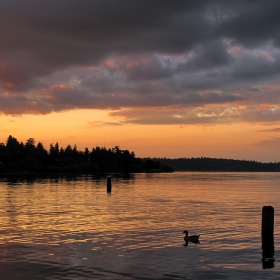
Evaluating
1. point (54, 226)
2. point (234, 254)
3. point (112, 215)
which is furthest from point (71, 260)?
point (112, 215)

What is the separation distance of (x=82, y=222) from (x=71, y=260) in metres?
15.3

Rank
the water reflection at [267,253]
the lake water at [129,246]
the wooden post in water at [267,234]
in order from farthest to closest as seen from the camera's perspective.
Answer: the wooden post in water at [267,234] < the water reflection at [267,253] < the lake water at [129,246]

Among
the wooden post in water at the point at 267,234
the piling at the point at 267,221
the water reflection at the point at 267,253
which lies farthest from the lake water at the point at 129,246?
the piling at the point at 267,221

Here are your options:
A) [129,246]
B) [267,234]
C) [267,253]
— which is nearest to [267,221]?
[267,234]

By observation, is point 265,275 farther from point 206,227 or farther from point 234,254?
point 206,227

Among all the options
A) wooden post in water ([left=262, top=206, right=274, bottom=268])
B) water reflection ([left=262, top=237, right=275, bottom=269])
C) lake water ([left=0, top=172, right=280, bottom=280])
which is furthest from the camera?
wooden post in water ([left=262, top=206, right=274, bottom=268])

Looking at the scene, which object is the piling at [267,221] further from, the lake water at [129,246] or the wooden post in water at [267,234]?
the lake water at [129,246]

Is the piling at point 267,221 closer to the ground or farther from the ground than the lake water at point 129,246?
farther from the ground

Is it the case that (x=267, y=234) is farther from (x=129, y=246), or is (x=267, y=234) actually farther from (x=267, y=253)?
(x=129, y=246)

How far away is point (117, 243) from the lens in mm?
28922

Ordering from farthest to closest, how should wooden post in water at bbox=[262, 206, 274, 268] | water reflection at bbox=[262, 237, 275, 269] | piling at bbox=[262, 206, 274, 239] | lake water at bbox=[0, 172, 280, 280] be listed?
piling at bbox=[262, 206, 274, 239] < wooden post in water at bbox=[262, 206, 274, 268] < water reflection at bbox=[262, 237, 275, 269] < lake water at bbox=[0, 172, 280, 280]

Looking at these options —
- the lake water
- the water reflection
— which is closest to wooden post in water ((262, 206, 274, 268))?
the water reflection

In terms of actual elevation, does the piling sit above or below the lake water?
above

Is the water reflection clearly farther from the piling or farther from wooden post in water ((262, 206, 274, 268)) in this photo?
the piling
